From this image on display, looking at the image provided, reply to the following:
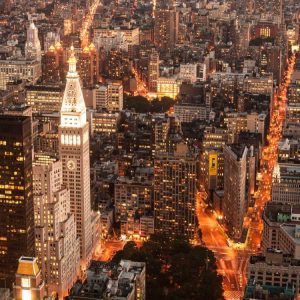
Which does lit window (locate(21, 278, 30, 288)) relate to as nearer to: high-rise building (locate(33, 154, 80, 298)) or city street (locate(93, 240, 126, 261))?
high-rise building (locate(33, 154, 80, 298))

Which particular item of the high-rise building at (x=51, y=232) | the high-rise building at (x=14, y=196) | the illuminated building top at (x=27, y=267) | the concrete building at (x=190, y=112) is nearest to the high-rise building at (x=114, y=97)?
the concrete building at (x=190, y=112)

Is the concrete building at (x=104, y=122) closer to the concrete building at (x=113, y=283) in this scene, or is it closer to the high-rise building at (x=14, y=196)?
the high-rise building at (x=14, y=196)

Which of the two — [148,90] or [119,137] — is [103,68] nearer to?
[148,90]

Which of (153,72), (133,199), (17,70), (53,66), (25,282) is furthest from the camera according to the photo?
(53,66)

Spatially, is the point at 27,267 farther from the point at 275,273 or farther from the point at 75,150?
the point at 75,150

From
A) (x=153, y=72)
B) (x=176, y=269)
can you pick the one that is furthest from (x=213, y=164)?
(x=153, y=72)

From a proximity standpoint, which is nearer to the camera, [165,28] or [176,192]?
[176,192]

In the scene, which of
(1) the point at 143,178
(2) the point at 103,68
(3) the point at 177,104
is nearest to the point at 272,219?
(1) the point at 143,178
